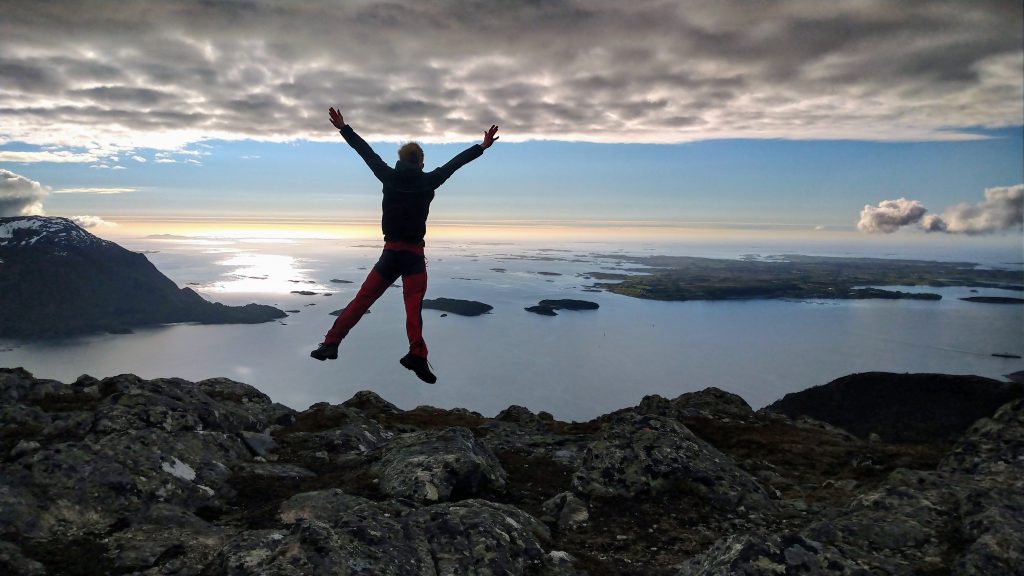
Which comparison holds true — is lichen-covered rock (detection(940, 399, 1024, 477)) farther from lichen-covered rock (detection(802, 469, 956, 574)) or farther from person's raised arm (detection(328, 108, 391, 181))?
person's raised arm (detection(328, 108, 391, 181))

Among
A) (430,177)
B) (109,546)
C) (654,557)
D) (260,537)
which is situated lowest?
(654,557)

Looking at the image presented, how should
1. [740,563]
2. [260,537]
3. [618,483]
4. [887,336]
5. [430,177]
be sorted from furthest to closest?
→ [887,336] < [618,483] < [430,177] < [260,537] < [740,563]

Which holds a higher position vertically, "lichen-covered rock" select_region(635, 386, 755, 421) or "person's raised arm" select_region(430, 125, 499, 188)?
"person's raised arm" select_region(430, 125, 499, 188)

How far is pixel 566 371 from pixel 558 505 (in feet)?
502

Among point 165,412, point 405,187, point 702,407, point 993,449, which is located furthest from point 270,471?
point 702,407

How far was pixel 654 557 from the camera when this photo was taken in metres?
7.52

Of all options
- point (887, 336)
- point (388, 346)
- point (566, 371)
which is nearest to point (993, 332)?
point (887, 336)

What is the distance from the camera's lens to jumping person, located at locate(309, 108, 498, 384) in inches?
333

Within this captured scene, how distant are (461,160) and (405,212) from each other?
1.33m

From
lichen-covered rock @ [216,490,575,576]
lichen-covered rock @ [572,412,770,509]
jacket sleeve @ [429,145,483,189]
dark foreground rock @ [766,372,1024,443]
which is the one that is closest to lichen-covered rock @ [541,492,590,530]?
lichen-covered rock @ [572,412,770,509]

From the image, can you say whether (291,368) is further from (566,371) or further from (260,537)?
(260,537)

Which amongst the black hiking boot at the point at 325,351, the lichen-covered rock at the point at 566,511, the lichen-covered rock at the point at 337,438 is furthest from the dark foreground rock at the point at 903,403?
the black hiking boot at the point at 325,351

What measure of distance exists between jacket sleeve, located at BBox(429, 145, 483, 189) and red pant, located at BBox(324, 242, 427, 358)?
120 centimetres

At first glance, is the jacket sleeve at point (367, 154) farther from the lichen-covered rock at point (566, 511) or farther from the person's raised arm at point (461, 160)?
the lichen-covered rock at point (566, 511)
